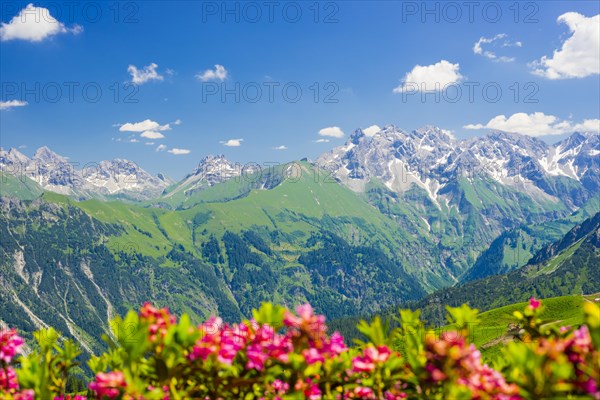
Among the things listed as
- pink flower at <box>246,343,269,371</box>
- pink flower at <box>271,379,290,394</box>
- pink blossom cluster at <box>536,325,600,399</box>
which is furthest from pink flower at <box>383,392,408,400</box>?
pink blossom cluster at <box>536,325,600,399</box>

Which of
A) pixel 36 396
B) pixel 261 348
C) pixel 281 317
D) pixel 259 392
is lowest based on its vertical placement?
pixel 259 392

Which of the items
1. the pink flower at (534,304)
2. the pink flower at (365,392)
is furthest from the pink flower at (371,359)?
the pink flower at (534,304)

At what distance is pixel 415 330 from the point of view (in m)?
9.62

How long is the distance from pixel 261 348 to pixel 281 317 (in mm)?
607

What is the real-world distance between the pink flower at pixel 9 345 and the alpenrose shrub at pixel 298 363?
0.06ft

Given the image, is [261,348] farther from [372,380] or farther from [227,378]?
[372,380]

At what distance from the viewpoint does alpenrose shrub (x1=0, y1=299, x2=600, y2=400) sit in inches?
234

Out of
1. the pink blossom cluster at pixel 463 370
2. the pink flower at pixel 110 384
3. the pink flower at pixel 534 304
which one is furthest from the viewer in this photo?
the pink flower at pixel 534 304

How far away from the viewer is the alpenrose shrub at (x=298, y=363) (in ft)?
19.5

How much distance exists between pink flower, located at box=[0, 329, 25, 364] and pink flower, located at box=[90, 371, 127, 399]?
2231 millimetres

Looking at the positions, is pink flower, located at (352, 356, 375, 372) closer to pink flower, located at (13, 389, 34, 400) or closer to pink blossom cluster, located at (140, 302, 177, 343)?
pink blossom cluster, located at (140, 302, 177, 343)

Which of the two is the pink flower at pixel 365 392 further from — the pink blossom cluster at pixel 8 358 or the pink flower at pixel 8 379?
the pink flower at pixel 8 379

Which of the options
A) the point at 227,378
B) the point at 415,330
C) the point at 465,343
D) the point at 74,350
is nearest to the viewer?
the point at 465,343

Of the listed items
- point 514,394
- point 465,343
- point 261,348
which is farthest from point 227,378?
point 514,394
